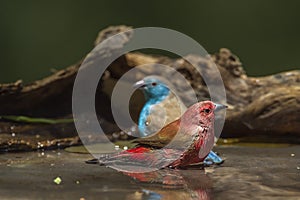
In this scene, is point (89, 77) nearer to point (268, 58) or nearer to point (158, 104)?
point (158, 104)

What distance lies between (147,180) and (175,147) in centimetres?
36

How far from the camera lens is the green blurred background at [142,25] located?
24.2 feet

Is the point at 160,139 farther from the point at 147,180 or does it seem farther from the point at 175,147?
the point at 147,180

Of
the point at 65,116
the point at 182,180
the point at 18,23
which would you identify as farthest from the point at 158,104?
the point at 18,23

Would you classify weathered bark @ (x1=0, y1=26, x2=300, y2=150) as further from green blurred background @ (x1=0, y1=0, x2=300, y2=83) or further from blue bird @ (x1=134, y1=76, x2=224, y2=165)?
green blurred background @ (x1=0, y1=0, x2=300, y2=83)

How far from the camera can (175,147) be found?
10.5 ft

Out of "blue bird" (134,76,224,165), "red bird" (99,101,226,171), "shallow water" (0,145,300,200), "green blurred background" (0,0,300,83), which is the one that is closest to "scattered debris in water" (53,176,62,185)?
"shallow water" (0,145,300,200)

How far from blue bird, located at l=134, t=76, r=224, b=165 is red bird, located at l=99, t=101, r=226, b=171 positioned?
0.79 metres

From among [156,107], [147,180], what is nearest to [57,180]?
[147,180]

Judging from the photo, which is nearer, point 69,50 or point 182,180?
point 182,180

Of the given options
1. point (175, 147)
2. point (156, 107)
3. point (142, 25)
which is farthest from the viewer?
point (142, 25)

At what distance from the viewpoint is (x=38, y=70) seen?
7.41 meters

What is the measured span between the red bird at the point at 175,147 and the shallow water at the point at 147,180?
0.07 metres

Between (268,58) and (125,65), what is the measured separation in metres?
2.93
